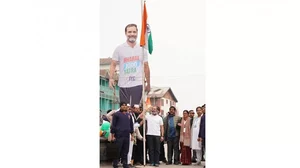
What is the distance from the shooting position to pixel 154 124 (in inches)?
351

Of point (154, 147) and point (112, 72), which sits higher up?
point (112, 72)

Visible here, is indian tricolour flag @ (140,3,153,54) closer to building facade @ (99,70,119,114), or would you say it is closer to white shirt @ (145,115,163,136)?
building facade @ (99,70,119,114)

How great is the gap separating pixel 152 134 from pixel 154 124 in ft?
0.46

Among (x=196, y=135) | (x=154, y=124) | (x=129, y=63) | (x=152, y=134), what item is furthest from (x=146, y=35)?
(x=196, y=135)

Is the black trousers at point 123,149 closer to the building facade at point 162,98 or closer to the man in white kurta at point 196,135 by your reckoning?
the building facade at point 162,98

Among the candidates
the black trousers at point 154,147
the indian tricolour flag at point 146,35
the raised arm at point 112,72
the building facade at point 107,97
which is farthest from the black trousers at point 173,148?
the indian tricolour flag at point 146,35

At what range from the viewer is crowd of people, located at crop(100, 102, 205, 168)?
879 cm

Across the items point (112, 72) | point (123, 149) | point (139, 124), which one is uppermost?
point (112, 72)

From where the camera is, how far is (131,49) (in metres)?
9.07

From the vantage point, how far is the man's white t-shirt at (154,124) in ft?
29.2

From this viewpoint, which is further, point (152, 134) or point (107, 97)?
point (107, 97)

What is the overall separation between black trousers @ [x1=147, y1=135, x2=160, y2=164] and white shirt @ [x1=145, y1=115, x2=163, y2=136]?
0.06 m

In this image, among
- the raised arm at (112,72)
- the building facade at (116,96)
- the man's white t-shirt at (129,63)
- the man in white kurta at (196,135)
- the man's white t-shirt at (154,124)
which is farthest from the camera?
the raised arm at (112,72)

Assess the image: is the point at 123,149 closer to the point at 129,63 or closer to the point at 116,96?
the point at 116,96
